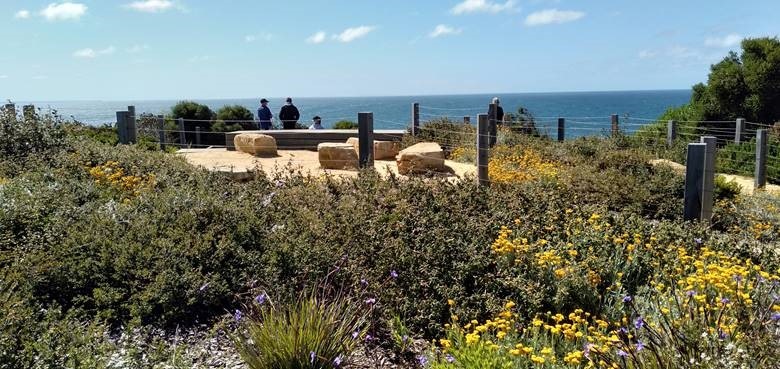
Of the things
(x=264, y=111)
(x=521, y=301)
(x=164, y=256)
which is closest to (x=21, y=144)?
(x=164, y=256)

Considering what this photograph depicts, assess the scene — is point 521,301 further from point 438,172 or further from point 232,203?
point 438,172

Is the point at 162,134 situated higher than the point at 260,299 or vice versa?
the point at 162,134

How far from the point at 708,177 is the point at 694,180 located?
5.0 inches

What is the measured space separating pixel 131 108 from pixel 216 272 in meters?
9.36

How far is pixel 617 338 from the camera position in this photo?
9.27ft

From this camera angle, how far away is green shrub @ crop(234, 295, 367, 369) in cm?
327

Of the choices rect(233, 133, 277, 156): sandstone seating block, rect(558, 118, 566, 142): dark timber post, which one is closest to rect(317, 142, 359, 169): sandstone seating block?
rect(233, 133, 277, 156): sandstone seating block

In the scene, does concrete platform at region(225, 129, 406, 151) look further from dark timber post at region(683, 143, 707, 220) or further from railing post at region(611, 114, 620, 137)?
dark timber post at region(683, 143, 707, 220)

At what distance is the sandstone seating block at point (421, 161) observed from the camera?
10.1 meters

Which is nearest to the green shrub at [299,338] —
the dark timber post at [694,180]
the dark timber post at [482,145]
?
the dark timber post at [694,180]

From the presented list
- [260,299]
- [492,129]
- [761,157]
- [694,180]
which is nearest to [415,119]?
[492,129]

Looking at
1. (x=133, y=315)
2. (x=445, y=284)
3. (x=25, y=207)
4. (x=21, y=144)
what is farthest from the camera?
(x=21, y=144)

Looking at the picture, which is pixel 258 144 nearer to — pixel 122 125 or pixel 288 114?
pixel 122 125

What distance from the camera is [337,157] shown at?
10.8m
